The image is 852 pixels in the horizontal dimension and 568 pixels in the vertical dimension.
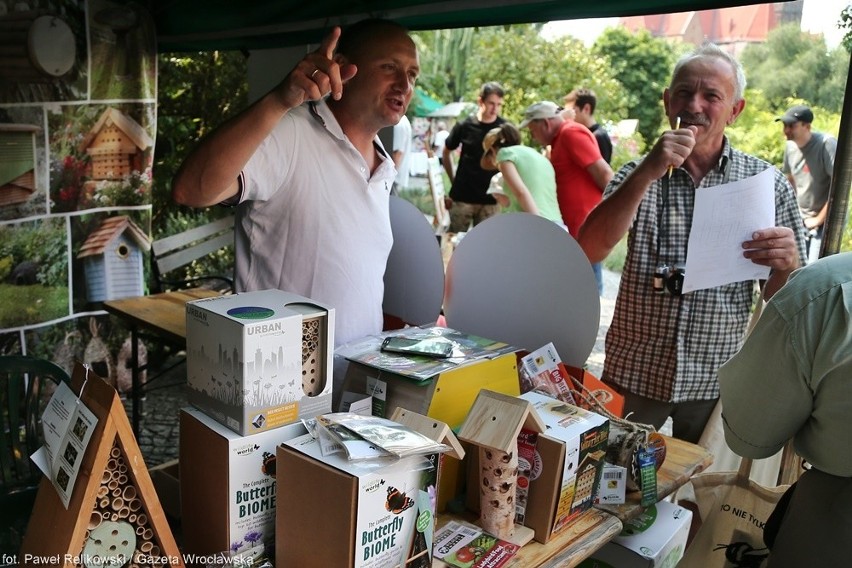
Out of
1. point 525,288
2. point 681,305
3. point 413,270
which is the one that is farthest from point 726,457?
point 413,270

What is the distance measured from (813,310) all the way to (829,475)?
33 cm

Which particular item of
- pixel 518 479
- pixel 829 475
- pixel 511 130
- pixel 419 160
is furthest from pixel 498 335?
pixel 419 160

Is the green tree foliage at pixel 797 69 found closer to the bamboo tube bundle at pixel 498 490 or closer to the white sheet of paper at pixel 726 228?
the white sheet of paper at pixel 726 228

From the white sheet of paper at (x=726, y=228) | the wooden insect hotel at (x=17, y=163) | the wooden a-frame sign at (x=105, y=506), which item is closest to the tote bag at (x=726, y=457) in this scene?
the white sheet of paper at (x=726, y=228)

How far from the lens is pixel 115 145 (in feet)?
11.5

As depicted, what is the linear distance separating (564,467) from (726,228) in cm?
102

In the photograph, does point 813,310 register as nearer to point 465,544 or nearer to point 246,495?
point 465,544

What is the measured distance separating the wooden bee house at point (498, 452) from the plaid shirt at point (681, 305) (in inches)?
37.6

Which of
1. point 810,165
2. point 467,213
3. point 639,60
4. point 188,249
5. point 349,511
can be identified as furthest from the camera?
point 639,60

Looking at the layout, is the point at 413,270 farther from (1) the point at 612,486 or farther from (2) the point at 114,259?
(2) the point at 114,259

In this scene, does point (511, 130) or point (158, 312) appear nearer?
point (158, 312)

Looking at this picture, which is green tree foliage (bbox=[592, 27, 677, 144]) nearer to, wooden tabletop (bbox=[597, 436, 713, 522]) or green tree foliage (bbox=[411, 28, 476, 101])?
green tree foliage (bbox=[411, 28, 476, 101])

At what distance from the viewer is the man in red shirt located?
15.0 ft

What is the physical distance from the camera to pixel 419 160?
10125mm
